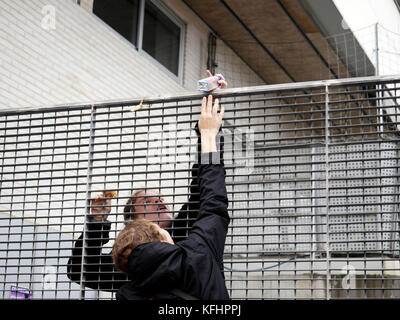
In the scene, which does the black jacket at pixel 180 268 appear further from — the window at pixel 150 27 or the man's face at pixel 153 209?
the window at pixel 150 27

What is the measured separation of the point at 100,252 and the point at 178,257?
4.47ft

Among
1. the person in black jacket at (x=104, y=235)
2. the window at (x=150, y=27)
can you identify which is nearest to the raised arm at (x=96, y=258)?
the person in black jacket at (x=104, y=235)

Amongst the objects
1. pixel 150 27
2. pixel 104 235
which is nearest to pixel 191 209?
pixel 104 235

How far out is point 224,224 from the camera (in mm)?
3100

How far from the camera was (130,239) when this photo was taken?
9.59 feet

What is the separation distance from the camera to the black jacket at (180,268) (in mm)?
2750

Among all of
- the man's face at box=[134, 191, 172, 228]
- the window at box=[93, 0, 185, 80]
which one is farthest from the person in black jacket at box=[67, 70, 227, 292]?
the window at box=[93, 0, 185, 80]

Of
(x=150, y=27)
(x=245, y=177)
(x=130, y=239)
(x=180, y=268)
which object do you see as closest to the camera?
(x=180, y=268)

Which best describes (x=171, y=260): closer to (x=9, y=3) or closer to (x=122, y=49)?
(x=9, y=3)

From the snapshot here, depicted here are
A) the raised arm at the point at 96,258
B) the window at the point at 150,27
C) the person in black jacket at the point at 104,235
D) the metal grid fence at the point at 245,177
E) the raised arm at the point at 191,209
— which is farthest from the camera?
the window at the point at 150,27

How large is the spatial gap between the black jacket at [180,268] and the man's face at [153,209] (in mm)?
897

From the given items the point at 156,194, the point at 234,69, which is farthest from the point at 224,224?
the point at 234,69

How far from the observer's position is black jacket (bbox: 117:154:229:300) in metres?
2.75

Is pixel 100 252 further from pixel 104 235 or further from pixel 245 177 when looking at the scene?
pixel 245 177
